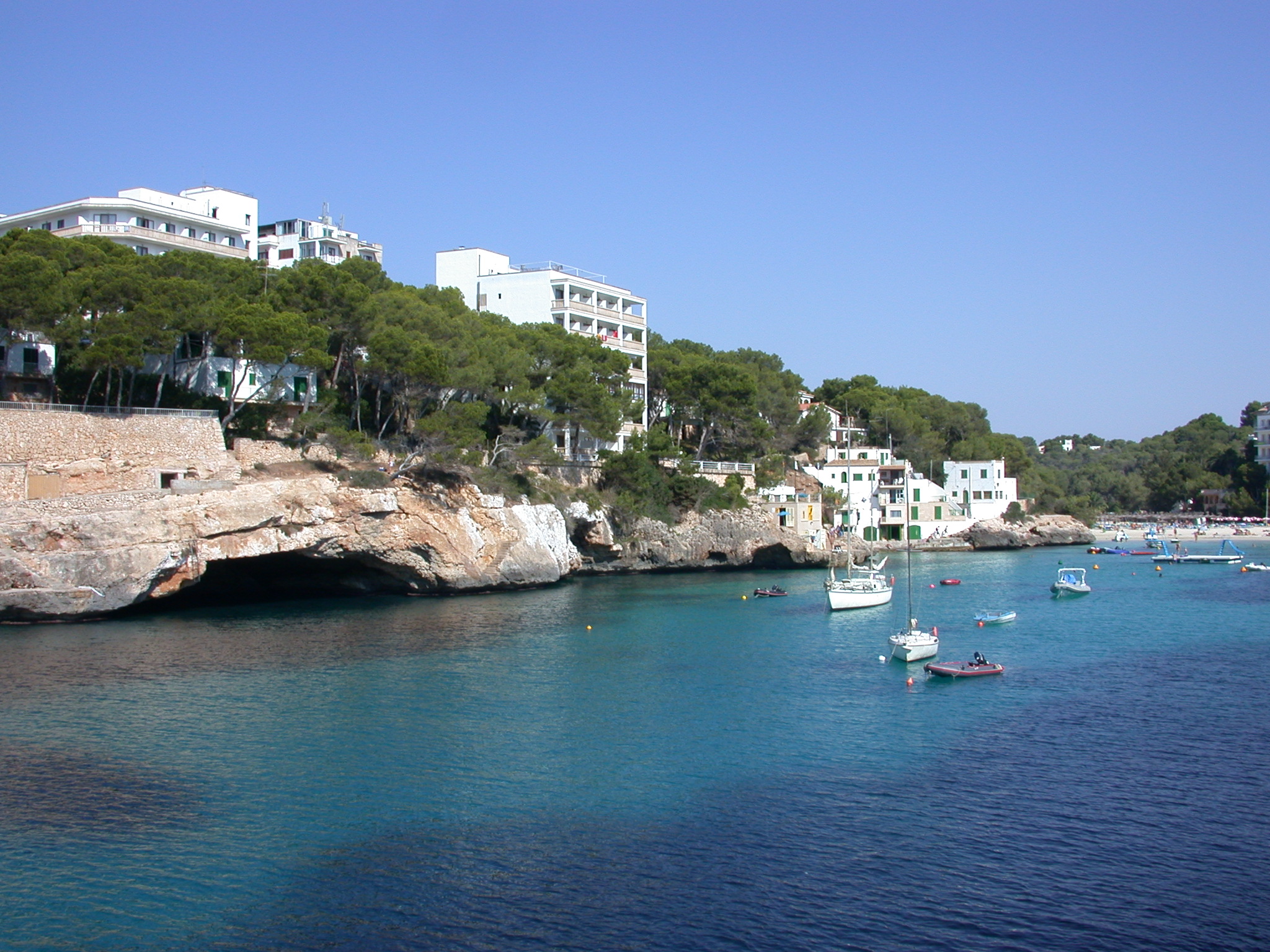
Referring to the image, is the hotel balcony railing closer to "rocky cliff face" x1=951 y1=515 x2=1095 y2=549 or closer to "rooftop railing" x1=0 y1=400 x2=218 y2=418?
"rooftop railing" x1=0 y1=400 x2=218 y2=418

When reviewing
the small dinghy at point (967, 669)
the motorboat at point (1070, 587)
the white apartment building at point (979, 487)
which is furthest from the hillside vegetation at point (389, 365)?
the small dinghy at point (967, 669)

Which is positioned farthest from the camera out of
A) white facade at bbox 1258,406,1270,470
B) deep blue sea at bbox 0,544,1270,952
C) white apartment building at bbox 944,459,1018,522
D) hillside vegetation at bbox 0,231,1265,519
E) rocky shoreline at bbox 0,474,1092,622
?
white facade at bbox 1258,406,1270,470

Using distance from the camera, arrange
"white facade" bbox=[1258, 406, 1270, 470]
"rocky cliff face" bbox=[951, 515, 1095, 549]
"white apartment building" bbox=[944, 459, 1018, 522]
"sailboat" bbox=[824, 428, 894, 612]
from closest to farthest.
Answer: "sailboat" bbox=[824, 428, 894, 612], "rocky cliff face" bbox=[951, 515, 1095, 549], "white apartment building" bbox=[944, 459, 1018, 522], "white facade" bbox=[1258, 406, 1270, 470]

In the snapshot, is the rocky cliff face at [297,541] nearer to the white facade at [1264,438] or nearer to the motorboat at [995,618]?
the motorboat at [995,618]

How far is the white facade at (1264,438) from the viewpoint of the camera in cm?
12425

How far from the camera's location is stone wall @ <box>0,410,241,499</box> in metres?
40.8

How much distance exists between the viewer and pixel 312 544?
46.5 metres

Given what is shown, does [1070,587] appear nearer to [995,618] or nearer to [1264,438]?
[995,618]

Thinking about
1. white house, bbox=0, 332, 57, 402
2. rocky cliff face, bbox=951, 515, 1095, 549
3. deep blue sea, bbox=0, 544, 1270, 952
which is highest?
white house, bbox=0, 332, 57, 402

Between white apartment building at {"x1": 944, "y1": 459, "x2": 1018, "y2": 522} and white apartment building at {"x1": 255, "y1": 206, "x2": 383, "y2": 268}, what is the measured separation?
58.6 metres

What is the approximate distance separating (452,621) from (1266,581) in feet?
178

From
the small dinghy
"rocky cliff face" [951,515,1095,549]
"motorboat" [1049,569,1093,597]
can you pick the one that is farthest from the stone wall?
"rocky cliff face" [951,515,1095,549]

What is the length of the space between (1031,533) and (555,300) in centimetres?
5424

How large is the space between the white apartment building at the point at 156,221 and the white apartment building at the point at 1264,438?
119 m
